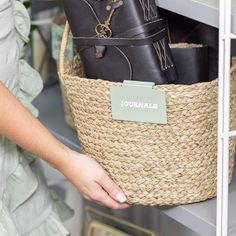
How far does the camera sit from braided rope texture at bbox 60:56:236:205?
3.64 feet

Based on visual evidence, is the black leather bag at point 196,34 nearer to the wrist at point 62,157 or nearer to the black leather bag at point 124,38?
the black leather bag at point 124,38

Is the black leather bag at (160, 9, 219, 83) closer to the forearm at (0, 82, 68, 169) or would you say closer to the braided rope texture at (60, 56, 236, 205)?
the braided rope texture at (60, 56, 236, 205)

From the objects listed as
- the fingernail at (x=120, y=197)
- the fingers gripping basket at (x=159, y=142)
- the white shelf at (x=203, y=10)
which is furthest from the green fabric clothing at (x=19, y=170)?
→ the white shelf at (x=203, y=10)

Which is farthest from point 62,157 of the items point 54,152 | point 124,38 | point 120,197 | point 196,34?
point 196,34

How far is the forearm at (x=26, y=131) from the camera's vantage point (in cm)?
111

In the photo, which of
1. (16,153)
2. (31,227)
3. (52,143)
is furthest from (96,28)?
(31,227)

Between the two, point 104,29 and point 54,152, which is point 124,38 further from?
point 54,152

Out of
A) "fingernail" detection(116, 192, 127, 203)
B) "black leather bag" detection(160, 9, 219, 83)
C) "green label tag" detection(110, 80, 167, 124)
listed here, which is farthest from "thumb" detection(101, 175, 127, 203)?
"black leather bag" detection(160, 9, 219, 83)

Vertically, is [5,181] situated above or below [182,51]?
below

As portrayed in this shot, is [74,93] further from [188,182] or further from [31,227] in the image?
[31,227]

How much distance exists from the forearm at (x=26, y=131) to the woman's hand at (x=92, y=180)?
0.06 feet

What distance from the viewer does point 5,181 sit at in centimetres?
132

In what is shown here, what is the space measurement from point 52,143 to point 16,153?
204mm

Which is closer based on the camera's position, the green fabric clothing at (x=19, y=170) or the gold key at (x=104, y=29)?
the gold key at (x=104, y=29)
